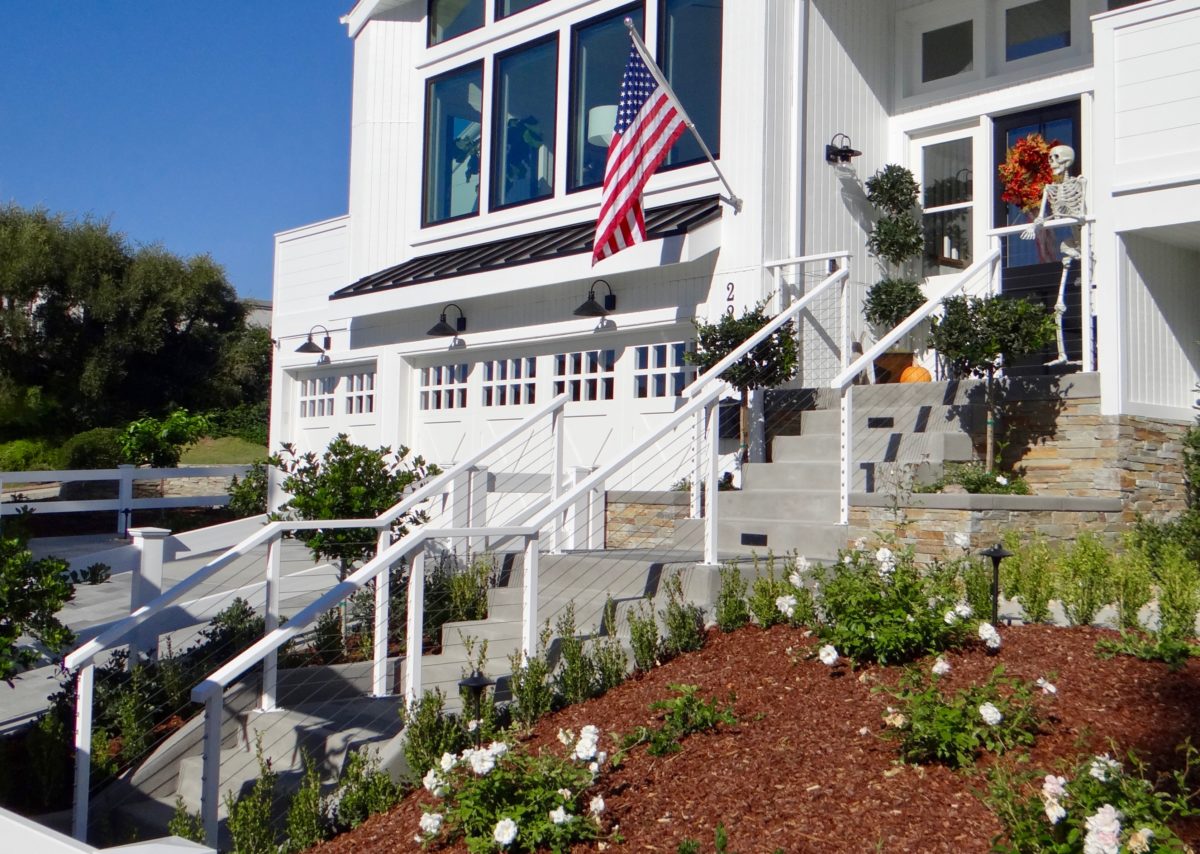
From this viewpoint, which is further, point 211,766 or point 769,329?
point 769,329

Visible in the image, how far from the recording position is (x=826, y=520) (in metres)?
8.00

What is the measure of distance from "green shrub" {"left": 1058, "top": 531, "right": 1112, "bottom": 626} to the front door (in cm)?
271

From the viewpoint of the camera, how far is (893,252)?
11070mm

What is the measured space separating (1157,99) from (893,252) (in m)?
2.83

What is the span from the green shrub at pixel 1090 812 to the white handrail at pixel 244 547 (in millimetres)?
4231

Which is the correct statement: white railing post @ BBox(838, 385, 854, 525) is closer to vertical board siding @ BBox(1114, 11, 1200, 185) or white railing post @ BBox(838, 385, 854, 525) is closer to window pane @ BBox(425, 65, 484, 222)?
vertical board siding @ BBox(1114, 11, 1200, 185)

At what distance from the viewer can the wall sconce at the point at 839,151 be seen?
10961 millimetres

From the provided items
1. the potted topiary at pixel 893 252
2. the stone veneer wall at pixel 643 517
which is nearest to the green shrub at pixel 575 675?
the stone veneer wall at pixel 643 517

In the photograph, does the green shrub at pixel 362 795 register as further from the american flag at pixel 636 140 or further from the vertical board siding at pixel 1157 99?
the vertical board siding at pixel 1157 99

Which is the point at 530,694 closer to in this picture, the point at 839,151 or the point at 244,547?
the point at 244,547

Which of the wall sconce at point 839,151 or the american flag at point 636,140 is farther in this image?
the wall sconce at point 839,151

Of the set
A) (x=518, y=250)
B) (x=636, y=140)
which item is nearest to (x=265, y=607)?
(x=636, y=140)

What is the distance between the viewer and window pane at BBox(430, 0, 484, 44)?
14.1 metres

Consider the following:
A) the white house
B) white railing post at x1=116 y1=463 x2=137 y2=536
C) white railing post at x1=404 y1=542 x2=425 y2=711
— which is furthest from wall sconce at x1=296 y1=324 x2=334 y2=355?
white railing post at x1=404 y1=542 x2=425 y2=711
